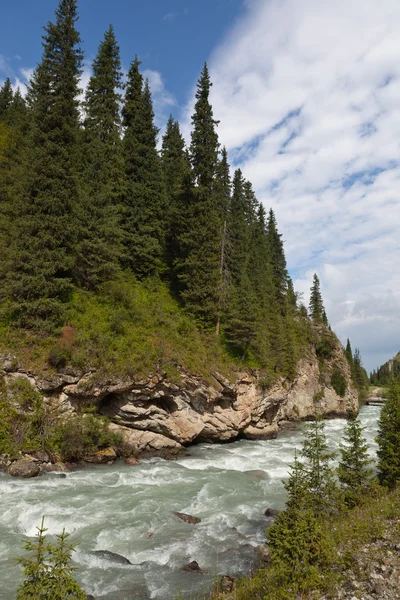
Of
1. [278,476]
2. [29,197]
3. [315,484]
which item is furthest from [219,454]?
[29,197]

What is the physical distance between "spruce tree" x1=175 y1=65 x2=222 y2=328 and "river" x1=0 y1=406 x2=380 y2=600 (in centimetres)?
1525

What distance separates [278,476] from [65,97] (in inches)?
1209

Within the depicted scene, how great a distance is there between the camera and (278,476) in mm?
19797

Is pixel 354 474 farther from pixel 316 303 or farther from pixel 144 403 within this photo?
pixel 316 303

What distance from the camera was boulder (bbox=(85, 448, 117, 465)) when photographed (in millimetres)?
19094

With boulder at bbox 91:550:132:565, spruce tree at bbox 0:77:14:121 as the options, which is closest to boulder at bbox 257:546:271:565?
boulder at bbox 91:550:132:565

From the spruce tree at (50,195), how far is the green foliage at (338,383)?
54826 mm

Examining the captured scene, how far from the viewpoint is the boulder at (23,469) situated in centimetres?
1594

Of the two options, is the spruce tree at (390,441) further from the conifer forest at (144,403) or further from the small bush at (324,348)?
the small bush at (324,348)

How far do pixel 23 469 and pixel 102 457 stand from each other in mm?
4519

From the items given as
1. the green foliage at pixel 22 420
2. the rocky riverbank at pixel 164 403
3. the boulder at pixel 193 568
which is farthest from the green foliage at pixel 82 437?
the boulder at pixel 193 568

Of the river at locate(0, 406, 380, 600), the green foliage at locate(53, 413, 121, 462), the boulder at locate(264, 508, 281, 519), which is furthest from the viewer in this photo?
the green foliage at locate(53, 413, 121, 462)

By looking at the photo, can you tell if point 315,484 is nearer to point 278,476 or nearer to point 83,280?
point 278,476

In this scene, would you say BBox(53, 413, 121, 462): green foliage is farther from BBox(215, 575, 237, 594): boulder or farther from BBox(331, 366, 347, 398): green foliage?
BBox(331, 366, 347, 398): green foliage
